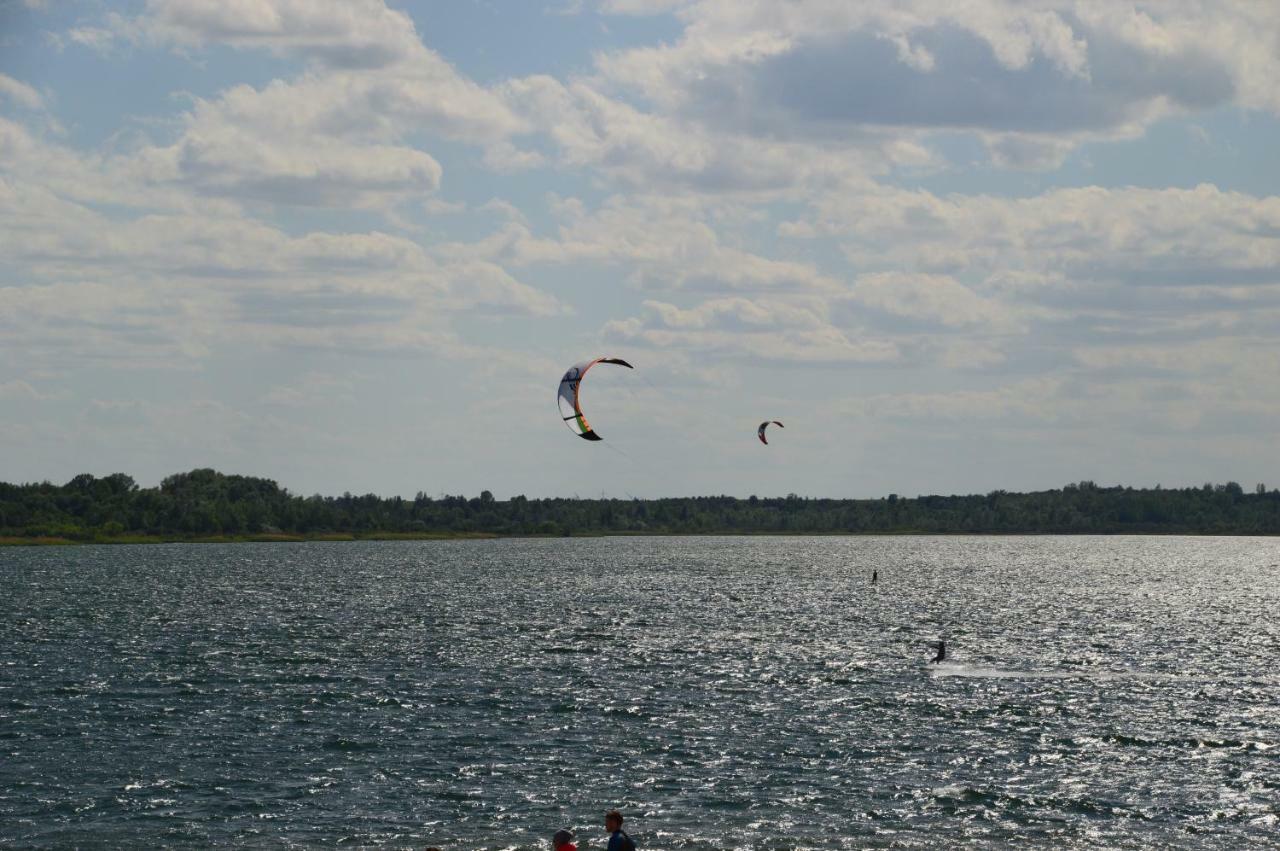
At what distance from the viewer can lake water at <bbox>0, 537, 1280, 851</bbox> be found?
4244 cm

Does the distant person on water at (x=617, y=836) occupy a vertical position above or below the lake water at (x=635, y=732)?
above

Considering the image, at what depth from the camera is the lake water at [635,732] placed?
139ft

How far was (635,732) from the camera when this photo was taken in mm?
57125

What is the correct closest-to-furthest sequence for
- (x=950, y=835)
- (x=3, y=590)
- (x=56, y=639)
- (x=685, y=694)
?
(x=950, y=835) → (x=685, y=694) → (x=56, y=639) → (x=3, y=590)

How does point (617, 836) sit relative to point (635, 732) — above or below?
above

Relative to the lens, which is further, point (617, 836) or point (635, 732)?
point (635, 732)

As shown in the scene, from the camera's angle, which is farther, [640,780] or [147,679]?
[147,679]

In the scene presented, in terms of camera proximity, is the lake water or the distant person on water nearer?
the distant person on water

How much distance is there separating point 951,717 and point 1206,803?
17.0 meters

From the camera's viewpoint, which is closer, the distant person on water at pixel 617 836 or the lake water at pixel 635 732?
the distant person on water at pixel 617 836

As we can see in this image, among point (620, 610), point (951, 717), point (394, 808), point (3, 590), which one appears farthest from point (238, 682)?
point (3, 590)

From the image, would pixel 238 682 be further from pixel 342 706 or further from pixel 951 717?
pixel 951 717

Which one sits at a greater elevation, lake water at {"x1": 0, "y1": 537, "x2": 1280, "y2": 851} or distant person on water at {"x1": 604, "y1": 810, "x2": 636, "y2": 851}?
distant person on water at {"x1": 604, "y1": 810, "x2": 636, "y2": 851}

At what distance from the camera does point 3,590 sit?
150 m
